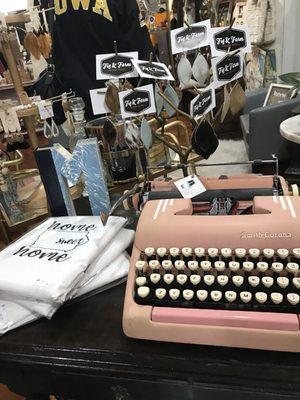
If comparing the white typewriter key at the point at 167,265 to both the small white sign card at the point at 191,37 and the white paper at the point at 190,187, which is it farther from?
the small white sign card at the point at 191,37

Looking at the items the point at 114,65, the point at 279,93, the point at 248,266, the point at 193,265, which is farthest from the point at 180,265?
the point at 279,93

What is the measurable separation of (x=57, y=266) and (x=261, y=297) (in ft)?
1.37

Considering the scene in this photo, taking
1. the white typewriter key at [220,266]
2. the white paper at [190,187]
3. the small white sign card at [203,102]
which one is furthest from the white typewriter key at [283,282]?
the small white sign card at [203,102]

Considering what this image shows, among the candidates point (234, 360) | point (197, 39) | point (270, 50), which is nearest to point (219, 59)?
point (197, 39)

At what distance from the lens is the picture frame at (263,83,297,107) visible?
2.85 meters

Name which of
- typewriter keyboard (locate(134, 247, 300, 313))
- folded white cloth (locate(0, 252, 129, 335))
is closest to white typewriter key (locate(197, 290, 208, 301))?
typewriter keyboard (locate(134, 247, 300, 313))

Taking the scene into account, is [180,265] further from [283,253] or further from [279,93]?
[279,93]

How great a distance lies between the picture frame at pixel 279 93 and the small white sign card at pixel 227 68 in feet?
7.21

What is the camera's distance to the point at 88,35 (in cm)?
148

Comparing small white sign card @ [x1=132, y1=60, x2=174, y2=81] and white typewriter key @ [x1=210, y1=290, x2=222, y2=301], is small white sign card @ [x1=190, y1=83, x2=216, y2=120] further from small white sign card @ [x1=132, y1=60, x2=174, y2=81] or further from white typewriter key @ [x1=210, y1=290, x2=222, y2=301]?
white typewriter key @ [x1=210, y1=290, x2=222, y2=301]

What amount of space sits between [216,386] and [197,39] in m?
0.81

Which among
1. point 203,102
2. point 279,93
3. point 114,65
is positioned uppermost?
point 114,65

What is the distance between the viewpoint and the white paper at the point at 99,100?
3.15 ft

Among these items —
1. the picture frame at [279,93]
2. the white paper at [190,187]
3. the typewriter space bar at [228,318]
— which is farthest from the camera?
the picture frame at [279,93]
